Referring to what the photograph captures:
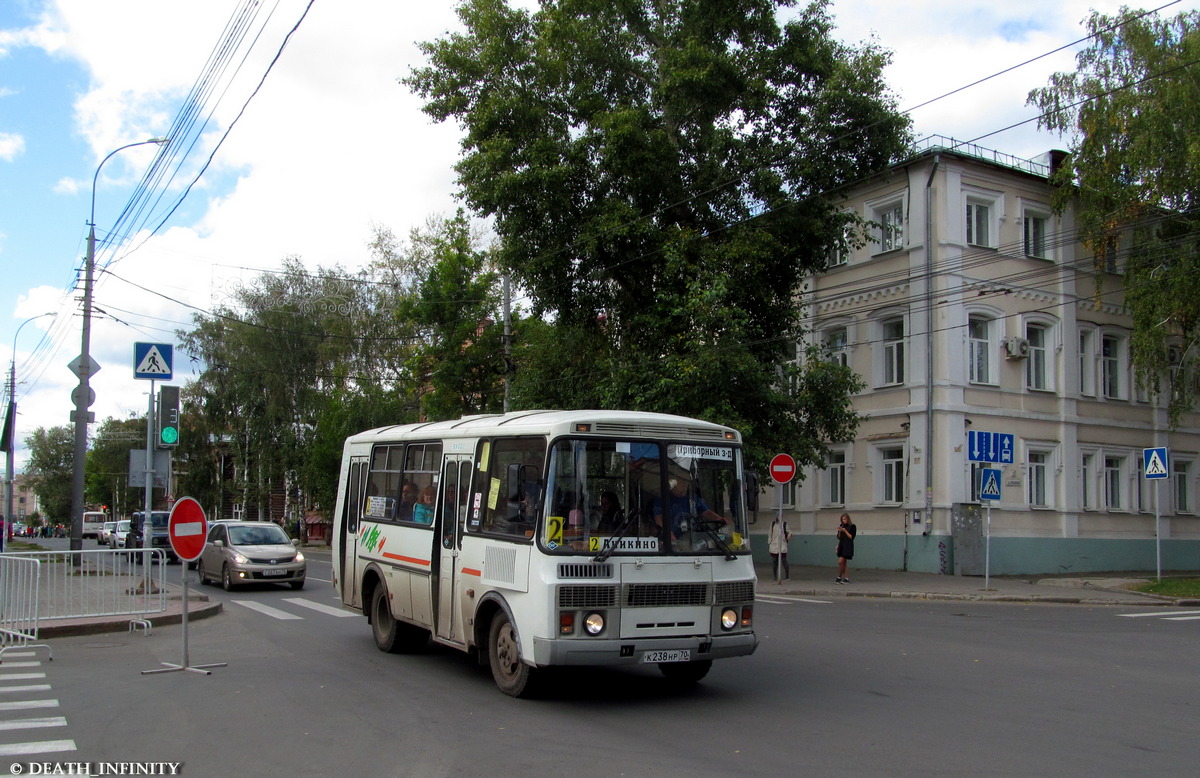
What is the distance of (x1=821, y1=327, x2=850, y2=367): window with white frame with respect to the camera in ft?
100

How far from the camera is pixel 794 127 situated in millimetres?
26656

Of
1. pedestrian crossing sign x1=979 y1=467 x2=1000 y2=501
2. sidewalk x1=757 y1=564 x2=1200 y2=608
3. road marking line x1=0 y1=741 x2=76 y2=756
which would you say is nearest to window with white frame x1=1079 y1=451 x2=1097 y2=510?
sidewalk x1=757 y1=564 x2=1200 y2=608

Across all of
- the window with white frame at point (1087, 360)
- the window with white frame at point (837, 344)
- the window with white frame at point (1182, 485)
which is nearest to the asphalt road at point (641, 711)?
the window with white frame at point (837, 344)

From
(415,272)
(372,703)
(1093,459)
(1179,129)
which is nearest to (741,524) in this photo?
(372,703)

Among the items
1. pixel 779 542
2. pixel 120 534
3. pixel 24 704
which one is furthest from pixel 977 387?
pixel 120 534

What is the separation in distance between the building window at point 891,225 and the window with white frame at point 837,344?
9.79 ft

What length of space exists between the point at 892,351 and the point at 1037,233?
6.10 m

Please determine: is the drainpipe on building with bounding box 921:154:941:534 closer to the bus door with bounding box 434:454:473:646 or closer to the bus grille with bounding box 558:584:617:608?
the bus door with bounding box 434:454:473:646

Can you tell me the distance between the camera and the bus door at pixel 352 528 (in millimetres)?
13055

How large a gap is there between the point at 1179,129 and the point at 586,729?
2594 cm

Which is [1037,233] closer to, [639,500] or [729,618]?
[729,618]

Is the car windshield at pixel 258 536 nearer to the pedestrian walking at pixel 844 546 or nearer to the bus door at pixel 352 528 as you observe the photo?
the bus door at pixel 352 528

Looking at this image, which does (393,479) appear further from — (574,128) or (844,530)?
(574,128)

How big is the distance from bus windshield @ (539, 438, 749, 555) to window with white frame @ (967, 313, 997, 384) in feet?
70.5
